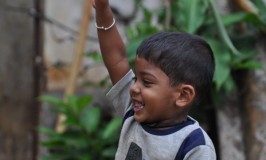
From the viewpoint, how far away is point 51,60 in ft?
17.7

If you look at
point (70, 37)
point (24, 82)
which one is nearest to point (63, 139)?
point (24, 82)

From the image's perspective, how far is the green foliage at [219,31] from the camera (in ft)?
11.3

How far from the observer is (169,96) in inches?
70.9

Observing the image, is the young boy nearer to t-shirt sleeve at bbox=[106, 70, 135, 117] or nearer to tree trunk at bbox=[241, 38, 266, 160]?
t-shirt sleeve at bbox=[106, 70, 135, 117]

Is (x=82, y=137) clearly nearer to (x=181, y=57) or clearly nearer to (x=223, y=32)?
(x=223, y=32)

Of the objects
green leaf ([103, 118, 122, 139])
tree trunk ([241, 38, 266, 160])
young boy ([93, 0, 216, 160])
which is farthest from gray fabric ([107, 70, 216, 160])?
green leaf ([103, 118, 122, 139])

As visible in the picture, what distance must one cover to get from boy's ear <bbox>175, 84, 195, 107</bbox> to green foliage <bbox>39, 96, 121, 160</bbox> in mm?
1882

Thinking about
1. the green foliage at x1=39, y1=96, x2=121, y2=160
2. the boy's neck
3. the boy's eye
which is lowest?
the green foliage at x1=39, y1=96, x2=121, y2=160

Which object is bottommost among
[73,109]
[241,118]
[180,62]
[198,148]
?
[241,118]

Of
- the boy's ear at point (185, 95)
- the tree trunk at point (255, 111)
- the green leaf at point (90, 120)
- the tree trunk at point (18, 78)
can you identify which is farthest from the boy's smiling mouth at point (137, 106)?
the tree trunk at point (18, 78)

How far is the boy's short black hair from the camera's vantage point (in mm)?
1771

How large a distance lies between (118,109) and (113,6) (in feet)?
11.4

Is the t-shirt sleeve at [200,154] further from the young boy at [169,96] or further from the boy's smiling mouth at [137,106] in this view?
the boy's smiling mouth at [137,106]

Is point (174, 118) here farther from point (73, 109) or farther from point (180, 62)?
point (73, 109)
